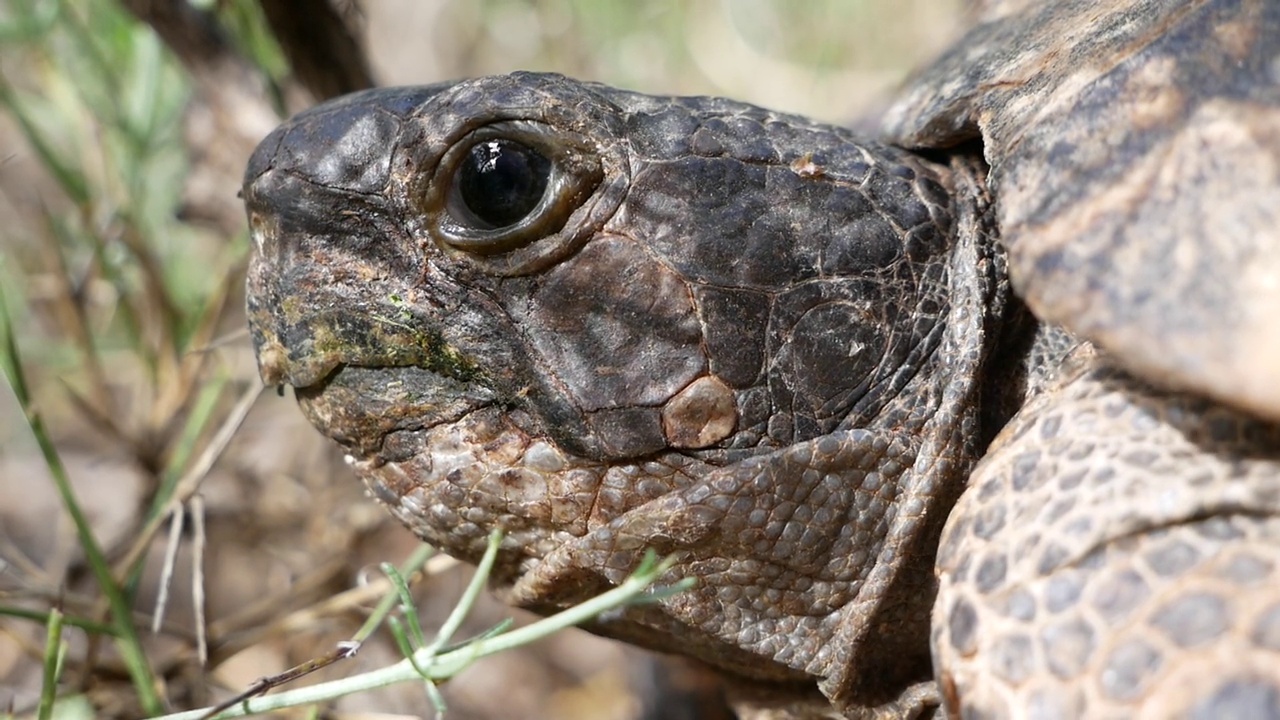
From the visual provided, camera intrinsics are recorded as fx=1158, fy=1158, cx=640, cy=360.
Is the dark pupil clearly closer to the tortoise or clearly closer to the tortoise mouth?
the tortoise

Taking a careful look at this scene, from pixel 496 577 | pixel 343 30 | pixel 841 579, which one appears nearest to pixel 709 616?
pixel 841 579

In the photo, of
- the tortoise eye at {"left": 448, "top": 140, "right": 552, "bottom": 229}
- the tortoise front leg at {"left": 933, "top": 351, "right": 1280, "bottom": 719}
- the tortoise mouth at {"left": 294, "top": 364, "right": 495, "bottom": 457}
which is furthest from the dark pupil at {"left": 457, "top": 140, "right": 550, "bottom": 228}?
the tortoise front leg at {"left": 933, "top": 351, "right": 1280, "bottom": 719}

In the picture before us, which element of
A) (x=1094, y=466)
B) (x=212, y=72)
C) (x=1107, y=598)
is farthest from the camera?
(x=212, y=72)

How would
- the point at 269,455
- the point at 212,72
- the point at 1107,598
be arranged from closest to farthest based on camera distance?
the point at 1107,598, the point at 212,72, the point at 269,455

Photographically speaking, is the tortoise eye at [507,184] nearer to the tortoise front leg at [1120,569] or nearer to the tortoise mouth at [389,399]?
the tortoise mouth at [389,399]

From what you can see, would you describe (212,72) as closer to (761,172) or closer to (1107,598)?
(761,172)

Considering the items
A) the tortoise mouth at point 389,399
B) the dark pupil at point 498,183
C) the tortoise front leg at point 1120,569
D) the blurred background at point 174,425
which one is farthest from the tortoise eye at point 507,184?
the blurred background at point 174,425

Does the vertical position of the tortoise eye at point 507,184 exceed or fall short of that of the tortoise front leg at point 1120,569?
it exceeds it

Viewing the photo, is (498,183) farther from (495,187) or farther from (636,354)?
(636,354)
